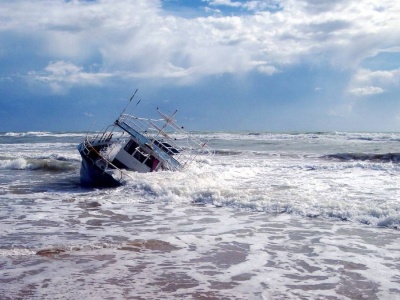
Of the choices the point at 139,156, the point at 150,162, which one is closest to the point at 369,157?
the point at 150,162

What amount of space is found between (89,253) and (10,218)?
407cm

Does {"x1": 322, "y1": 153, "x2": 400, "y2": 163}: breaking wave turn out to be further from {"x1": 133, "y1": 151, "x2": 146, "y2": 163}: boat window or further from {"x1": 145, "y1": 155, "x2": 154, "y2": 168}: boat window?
{"x1": 133, "y1": 151, "x2": 146, "y2": 163}: boat window

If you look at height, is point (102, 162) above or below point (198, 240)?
above

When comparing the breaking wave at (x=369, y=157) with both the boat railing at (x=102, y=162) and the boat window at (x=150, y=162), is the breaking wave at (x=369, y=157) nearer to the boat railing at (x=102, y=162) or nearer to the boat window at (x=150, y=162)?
the boat window at (x=150, y=162)

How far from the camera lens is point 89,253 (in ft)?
25.5

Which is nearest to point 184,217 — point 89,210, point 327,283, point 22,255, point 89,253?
point 89,210

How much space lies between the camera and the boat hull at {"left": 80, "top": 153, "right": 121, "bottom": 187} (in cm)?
1586

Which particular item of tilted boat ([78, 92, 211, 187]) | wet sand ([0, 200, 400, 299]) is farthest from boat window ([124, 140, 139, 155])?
wet sand ([0, 200, 400, 299])

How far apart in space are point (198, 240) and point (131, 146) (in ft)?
28.4

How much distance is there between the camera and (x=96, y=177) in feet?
53.0

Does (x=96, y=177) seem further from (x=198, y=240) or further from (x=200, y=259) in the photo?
(x=200, y=259)

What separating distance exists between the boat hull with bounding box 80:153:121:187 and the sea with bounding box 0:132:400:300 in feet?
1.26

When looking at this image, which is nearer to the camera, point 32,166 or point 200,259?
point 200,259

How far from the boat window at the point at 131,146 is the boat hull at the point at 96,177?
4.66 ft
